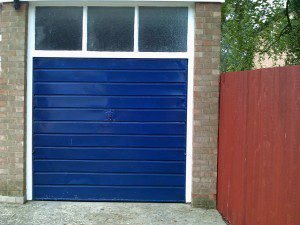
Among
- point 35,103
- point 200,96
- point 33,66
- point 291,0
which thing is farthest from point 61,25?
point 291,0

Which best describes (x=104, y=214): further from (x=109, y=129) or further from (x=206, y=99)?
(x=206, y=99)

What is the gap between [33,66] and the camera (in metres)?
6.49

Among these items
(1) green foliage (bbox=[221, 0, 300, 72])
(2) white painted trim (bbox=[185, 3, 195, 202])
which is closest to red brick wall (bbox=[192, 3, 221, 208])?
(2) white painted trim (bbox=[185, 3, 195, 202])

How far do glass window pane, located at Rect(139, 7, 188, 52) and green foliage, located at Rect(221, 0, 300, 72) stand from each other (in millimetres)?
9142

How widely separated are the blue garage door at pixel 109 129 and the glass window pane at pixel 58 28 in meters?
0.24

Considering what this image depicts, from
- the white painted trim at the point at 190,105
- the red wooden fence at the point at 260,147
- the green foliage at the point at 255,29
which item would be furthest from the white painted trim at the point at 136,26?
the green foliage at the point at 255,29

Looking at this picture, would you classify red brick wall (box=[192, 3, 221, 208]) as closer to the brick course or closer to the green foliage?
the brick course

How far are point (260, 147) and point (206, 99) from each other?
2.08m

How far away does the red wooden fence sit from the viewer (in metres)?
3.54

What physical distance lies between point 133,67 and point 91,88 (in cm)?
74

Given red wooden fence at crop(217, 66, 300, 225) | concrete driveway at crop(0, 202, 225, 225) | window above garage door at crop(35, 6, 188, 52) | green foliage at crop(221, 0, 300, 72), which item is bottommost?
concrete driveway at crop(0, 202, 225, 225)

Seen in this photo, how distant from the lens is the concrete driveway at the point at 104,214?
18.8 ft

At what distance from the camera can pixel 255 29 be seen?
1545 cm

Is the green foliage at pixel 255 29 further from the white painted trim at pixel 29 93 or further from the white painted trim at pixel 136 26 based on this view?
the white painted trim at pixel 29 93
